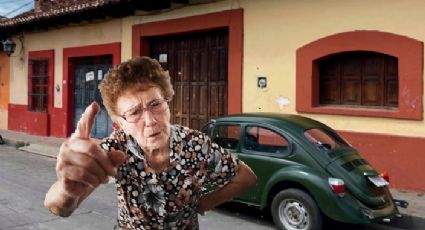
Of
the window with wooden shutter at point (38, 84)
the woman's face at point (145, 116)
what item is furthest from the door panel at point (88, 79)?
the woman's face at point (145, 116)

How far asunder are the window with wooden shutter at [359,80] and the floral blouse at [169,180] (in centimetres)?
791

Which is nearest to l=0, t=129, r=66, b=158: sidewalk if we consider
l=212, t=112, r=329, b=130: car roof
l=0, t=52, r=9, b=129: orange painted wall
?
l=0, t=52, r=9, b=129: orange painted wall

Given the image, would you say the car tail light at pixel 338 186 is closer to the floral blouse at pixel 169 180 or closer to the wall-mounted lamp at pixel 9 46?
the floral blouse at pixel 169 180

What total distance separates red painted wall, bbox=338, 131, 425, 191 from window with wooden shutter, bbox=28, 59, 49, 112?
12985 mm

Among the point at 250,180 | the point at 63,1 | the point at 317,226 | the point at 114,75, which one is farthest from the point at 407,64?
the point at 63,1

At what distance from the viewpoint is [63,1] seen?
60.8 feet

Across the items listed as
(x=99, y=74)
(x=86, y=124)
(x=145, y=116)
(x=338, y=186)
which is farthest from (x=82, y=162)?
(x=99, y=74)

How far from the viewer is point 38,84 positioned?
19.3 m

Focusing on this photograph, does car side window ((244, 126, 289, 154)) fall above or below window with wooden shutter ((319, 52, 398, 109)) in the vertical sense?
below

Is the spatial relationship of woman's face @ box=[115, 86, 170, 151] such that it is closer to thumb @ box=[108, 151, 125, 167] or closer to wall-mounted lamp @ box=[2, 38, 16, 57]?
thumb @ box=[108, 151, 125, 167]

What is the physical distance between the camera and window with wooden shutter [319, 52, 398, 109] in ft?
30.9

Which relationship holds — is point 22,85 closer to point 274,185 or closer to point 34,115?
point 34,115

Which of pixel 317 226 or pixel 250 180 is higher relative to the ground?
pixel 250 180

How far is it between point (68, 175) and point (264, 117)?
17.9ft
